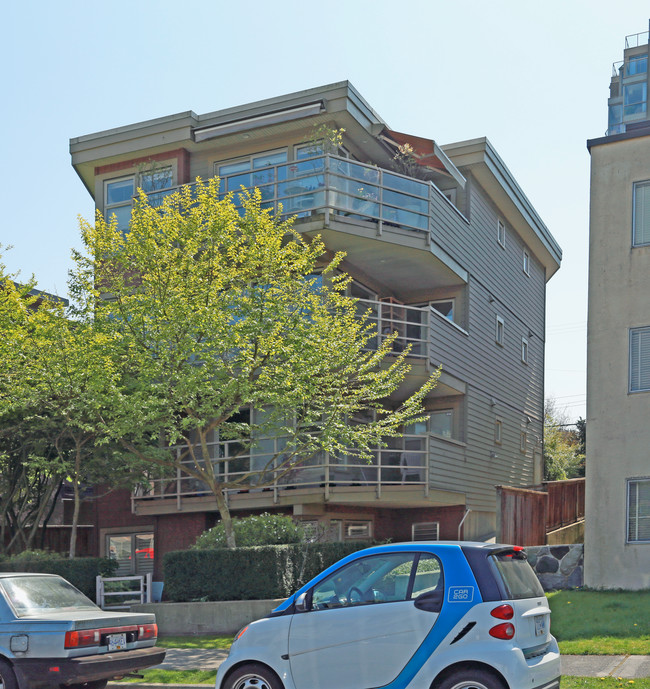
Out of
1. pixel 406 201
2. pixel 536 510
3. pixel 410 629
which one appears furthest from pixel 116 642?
pixel 406 201

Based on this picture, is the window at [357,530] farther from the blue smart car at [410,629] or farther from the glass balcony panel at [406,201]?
the blue smart car at [410,629]

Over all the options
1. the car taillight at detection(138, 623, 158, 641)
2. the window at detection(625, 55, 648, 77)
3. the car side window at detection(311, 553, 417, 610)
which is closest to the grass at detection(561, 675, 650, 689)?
the car side window at detection(311, 553, 417, 610)

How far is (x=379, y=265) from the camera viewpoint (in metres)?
24.1

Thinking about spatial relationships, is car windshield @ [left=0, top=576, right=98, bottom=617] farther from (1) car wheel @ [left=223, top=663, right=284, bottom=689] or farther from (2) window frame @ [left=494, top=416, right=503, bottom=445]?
(2) window frame @ [left=494, top=416, right=503, bottom=445]

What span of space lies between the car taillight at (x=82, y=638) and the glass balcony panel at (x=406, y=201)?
45.6ft

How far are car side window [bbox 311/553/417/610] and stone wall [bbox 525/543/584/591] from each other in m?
9.56

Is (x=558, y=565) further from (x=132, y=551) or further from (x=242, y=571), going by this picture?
(x=132, y=551)

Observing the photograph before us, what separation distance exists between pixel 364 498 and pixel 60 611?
10.5m

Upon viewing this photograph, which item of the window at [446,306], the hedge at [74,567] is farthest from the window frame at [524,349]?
the hedge at [74,567]

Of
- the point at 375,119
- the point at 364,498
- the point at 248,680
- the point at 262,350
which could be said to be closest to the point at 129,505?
the point at 364,498

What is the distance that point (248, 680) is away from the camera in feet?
30.5

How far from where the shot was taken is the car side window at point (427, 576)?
8695 millimetres

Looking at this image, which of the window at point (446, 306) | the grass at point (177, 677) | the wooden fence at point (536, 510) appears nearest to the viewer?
the grass at point (177, 677)

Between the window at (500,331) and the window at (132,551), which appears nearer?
the window at (132,551)
